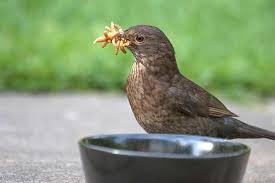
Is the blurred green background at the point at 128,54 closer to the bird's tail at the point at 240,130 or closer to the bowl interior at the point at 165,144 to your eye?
the bird's tail at the point at 240,130

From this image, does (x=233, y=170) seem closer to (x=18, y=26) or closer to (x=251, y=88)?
(x=251, y=88)

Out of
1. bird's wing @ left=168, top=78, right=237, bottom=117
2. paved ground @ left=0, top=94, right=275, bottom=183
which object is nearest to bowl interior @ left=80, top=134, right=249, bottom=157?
paved ground @ left=0, top=94, right=275, bottom=183

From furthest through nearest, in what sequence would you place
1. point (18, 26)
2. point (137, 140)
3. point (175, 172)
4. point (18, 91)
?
point (18, 26) < point (18, 91) < point (137, 140) < point (175, 172)

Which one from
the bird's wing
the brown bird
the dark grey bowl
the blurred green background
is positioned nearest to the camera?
the dark grey bowl

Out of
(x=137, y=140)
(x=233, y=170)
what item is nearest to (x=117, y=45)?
(x=137, y=140)

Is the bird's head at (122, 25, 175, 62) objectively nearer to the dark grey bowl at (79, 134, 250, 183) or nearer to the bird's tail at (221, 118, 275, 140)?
the bird's tail at (221, 118, 275, 140)

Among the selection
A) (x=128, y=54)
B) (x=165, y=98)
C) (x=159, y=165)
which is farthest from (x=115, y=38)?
(x=128, y=54)

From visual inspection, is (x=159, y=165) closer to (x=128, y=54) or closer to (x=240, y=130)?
(x=240, y=130)
